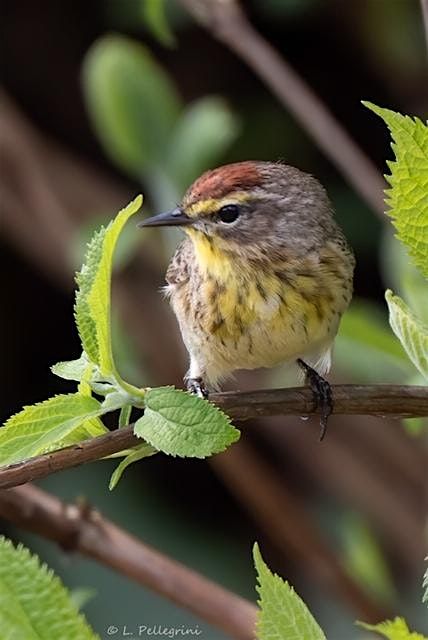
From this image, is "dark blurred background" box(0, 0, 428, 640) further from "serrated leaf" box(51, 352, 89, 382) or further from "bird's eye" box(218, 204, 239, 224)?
"serrated leaf" box(51, 352, 89, 382)

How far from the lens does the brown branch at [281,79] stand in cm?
234

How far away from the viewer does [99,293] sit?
1.15 m

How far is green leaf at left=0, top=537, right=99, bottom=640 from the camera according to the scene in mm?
867

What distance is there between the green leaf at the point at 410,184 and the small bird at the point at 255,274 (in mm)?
778

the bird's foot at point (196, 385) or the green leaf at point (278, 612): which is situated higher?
the bird's foot at point (196, 385)

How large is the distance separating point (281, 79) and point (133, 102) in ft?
1.25

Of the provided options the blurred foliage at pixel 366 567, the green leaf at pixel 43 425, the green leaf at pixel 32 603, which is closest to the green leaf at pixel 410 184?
the green leaf at pixel 43 425

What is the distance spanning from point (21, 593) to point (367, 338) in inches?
48.5

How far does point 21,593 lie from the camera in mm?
872

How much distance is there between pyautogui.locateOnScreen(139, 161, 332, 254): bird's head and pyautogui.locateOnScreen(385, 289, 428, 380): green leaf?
2.56 feet

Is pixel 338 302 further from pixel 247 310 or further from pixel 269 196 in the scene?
pixel 269 196

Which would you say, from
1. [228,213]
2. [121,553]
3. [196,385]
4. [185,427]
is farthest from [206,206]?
[185,427]

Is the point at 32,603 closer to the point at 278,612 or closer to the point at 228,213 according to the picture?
the point at 278,612

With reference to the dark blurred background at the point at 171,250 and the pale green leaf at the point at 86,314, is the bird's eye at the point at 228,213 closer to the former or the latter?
the dark blurred background at the point at 171,250
